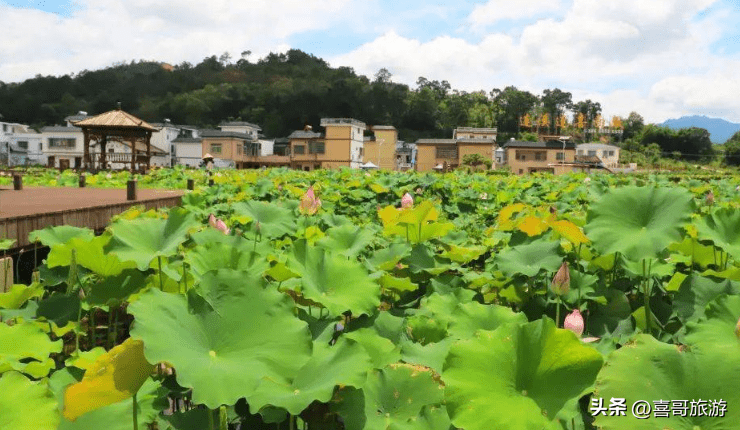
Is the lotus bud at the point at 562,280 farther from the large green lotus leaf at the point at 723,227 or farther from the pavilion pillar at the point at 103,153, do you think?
the pavilion pillar at the point at 103,153

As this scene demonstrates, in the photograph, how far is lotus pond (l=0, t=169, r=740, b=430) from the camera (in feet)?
2.79

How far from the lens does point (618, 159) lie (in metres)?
59.4

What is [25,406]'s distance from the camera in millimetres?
854

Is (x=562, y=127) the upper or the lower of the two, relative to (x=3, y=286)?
A: upper

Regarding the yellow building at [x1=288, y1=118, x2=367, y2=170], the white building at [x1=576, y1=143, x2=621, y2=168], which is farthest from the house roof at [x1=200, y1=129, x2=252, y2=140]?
the white building at [x1=576, y1=143, x2=621, y2=168]

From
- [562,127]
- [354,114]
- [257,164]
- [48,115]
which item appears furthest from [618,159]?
[48,115]

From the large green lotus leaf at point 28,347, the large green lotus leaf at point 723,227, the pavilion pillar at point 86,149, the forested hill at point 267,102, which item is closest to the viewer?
the large green lotus leaf at point 28,347

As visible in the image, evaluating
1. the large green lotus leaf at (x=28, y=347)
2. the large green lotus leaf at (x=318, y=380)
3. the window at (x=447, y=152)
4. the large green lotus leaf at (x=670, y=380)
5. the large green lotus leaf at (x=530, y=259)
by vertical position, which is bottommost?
the large green lotus leaf at (x=28, y=347)

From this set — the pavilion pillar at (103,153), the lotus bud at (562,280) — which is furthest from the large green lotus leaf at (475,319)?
the pavilion pillar at (103,153)

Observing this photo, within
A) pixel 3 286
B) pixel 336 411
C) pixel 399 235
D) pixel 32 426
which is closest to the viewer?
pixel 32 426

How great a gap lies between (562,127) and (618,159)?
18.6 metres

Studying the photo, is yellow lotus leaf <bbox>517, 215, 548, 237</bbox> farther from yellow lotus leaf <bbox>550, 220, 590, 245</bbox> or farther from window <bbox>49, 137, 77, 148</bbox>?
window <bbox>49, 137, 77, 148</bbox>

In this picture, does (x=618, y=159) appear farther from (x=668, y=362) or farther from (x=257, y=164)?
(x=668, y=362)

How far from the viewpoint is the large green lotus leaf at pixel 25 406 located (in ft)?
2.72
